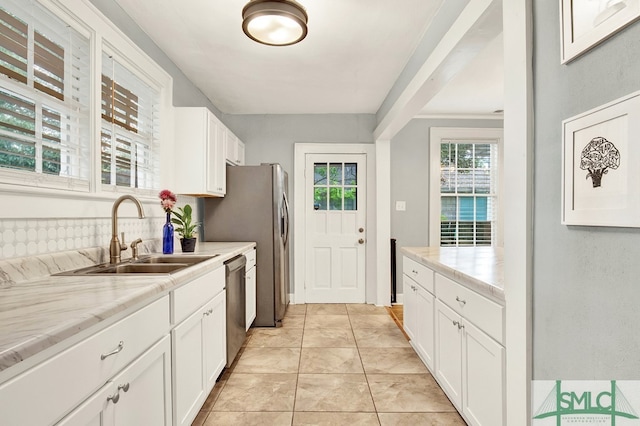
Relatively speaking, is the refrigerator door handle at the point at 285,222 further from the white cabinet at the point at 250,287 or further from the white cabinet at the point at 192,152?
the white cabinet at the point at 192,152

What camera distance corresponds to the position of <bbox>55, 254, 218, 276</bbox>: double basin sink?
1712 mm

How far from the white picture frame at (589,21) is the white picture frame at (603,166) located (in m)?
0.18

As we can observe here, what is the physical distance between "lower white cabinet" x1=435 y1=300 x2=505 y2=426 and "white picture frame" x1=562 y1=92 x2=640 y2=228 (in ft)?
2.39

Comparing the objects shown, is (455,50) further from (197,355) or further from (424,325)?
(197,355)

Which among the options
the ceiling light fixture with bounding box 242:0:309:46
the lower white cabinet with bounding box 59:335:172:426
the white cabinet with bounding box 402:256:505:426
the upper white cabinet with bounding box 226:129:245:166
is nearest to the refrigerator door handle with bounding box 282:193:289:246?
the upper white cabinet with bounding box 226:129:245:166

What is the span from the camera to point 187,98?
3.26 m

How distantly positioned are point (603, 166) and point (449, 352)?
1463 millimetres

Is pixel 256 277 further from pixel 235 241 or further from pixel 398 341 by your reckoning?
pixel 398 341

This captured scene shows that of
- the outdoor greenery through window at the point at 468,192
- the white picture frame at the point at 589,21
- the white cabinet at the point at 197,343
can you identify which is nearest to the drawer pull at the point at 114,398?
the white cabinet at the point at 197,343

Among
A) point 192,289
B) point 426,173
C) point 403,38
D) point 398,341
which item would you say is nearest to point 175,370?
point 192,289

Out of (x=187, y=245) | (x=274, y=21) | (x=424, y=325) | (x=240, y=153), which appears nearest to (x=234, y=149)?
(x=240, y=153)

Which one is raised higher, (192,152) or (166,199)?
(192,152)

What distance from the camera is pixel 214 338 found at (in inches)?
84.0

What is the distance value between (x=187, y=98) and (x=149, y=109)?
0.72 meters
